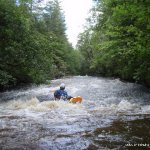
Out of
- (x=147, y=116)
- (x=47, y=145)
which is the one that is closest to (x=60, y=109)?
(x=147, y=116)

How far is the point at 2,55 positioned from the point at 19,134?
10158 mm

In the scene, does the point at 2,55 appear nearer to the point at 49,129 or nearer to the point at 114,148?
the point at 49,129

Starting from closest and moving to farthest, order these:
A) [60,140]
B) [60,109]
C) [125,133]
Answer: [60,140], [125,133], [60,109]

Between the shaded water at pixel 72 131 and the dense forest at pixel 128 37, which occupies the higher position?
the dense forest at pixel 128 37

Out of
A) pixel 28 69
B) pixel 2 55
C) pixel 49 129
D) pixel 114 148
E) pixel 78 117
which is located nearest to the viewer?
pixel 114 148

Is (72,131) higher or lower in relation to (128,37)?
lower

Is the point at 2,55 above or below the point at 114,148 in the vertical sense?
above

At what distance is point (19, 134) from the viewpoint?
27.4 feet

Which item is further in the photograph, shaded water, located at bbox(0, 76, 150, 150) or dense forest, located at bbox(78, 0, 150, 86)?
dense forest, located at bbox(78, 0, 150, 86)

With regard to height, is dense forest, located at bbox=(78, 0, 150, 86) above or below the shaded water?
above

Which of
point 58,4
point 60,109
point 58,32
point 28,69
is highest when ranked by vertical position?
point 58,4

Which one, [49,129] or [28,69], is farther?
[28,69]

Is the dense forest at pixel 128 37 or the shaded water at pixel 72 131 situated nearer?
the shaded water at pixel 72 131

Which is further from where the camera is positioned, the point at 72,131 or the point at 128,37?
the point at 128,37
